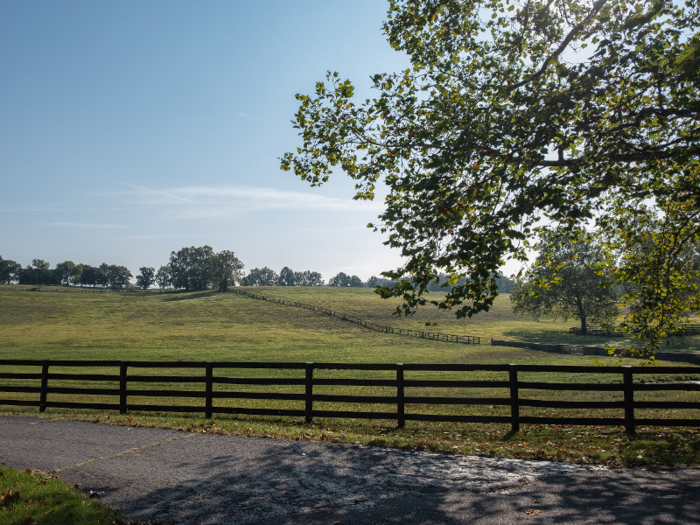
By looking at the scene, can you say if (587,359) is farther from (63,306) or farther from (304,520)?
(63,306)

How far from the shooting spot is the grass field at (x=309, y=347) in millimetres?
9203

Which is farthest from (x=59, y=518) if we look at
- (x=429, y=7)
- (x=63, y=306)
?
(x=63, y=306)

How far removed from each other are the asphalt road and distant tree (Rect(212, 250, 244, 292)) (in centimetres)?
11284

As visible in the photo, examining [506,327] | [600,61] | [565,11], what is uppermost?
[565,11]

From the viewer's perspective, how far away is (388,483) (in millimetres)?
6484

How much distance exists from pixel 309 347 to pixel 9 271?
16364 centimetres

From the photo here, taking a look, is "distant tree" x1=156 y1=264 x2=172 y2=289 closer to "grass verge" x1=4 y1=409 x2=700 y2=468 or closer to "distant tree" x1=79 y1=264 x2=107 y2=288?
"distant tree" x1=79 y1=264 x2=107 y2=288

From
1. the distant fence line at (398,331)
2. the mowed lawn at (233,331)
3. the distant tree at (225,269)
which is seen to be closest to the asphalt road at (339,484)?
the mowed lawn at (233,331)

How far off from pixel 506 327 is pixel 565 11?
67.8 m

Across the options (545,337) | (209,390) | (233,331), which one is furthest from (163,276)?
(209,390)

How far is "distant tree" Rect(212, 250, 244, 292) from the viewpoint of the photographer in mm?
118688

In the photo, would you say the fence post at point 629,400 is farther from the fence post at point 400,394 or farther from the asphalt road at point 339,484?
the fence post at point 400,394

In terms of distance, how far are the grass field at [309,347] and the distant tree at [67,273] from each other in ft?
260

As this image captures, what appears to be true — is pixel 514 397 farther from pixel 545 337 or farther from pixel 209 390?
pixel 545 337
